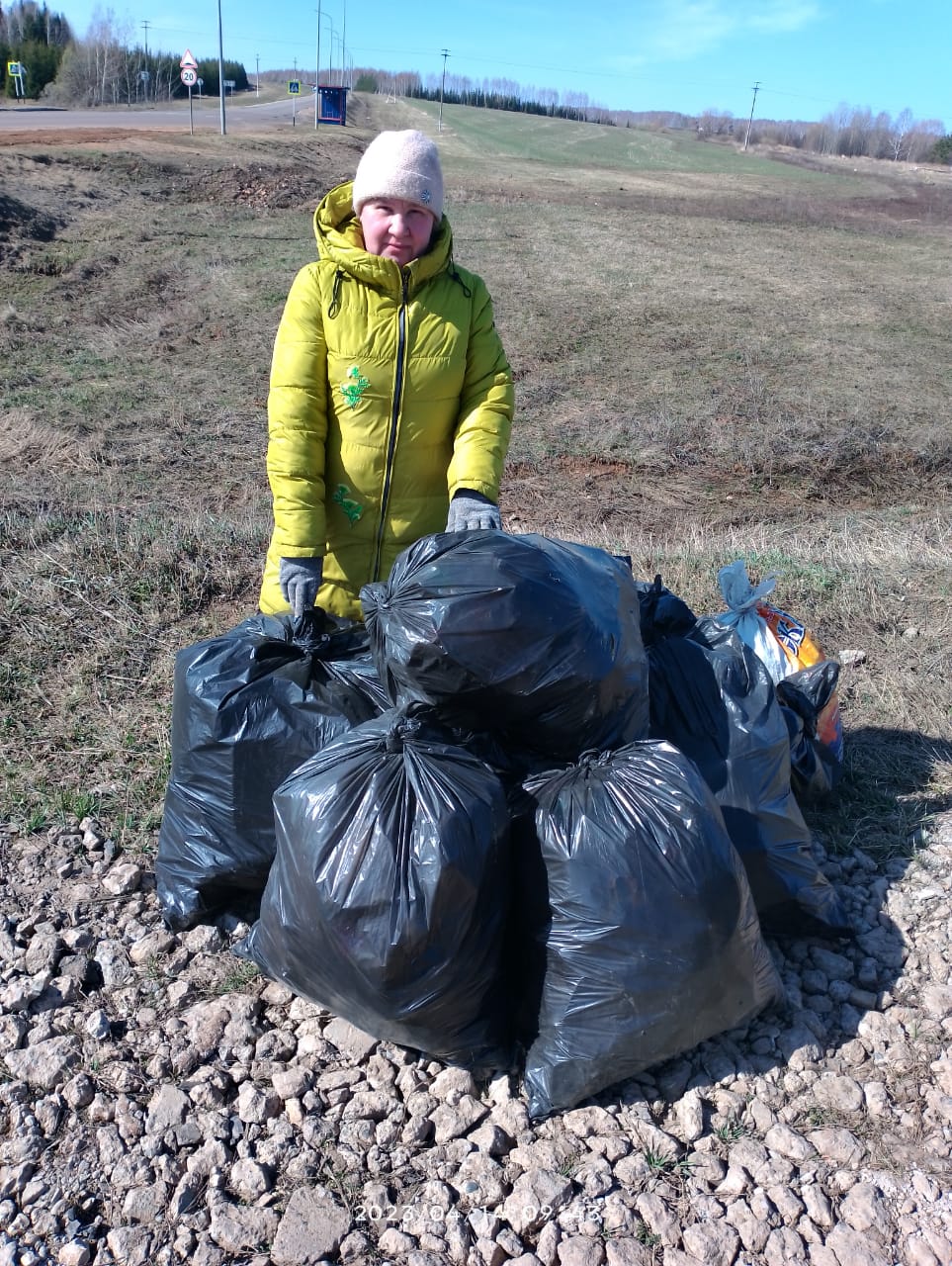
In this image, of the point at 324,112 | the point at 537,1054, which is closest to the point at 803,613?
the point at 537,1054

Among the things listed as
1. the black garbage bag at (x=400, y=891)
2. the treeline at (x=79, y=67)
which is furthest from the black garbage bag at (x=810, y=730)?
the treeline at (x=79, y=67)

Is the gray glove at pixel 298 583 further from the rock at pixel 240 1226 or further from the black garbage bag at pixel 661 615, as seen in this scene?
the rock at pixel 240 1226

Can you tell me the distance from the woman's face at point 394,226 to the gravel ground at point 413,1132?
163 cm

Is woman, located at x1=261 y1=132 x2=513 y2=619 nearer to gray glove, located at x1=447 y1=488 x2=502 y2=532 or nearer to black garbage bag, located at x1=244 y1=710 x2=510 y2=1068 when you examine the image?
gray glove, located at x1=447 y1=488 x2=502 y2=532

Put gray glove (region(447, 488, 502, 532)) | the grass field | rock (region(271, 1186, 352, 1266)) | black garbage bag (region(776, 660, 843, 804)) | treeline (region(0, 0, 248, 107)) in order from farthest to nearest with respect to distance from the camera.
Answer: treeline (region(0, 0, 248, 107)) < the grass field < black garbage bag (region(776, 660, 843, 804)) < gray glove (region(447, 488, 502, 532)) < rock (region(271, 1186, 352, 1266))

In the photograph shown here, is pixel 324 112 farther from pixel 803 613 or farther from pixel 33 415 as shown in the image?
pixel 803 613

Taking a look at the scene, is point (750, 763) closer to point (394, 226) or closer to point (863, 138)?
point (394, 226)

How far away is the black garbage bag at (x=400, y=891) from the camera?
1701 millimetres

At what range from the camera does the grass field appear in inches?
125

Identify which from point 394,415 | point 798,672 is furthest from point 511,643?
point 798,672

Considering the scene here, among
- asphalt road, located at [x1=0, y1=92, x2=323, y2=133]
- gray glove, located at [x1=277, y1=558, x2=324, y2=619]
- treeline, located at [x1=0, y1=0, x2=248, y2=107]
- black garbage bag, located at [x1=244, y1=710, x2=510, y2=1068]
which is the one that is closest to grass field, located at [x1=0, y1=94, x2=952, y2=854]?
gray glove, located at [x1=277, y1=558, x2=324, y2=619]

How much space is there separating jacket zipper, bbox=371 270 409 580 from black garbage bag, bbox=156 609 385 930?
34cm

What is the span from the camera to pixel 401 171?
2.21 meters

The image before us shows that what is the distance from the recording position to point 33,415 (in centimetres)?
707
